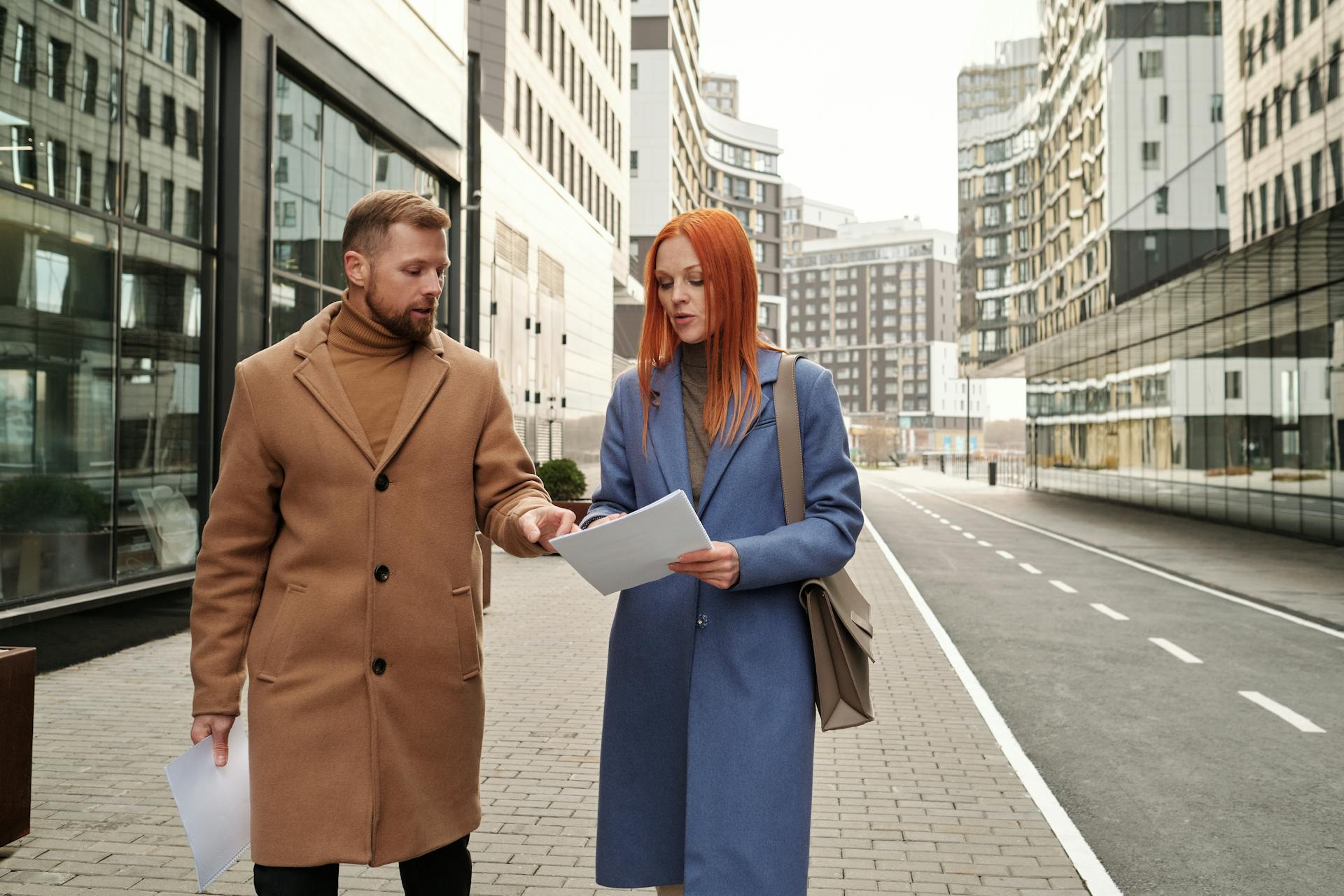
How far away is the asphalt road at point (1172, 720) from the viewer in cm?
485

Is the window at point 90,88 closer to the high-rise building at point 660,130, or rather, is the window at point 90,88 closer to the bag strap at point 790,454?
the bag strap at point 790,454

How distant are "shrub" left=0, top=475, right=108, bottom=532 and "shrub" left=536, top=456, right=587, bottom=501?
29.9 ft

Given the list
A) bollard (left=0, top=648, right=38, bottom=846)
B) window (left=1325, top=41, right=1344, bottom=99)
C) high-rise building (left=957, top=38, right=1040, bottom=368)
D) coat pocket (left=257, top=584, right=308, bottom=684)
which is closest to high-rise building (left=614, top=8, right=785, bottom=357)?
high-rise building (left=957, top=38, right=1040, bottom=368)

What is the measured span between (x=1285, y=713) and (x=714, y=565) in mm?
6327

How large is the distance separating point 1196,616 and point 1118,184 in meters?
22.5

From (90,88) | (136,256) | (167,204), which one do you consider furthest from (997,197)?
(90,88)

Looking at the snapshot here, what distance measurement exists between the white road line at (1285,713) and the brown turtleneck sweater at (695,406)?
566 cm

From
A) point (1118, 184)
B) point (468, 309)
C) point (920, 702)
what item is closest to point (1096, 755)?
point (920, 702)

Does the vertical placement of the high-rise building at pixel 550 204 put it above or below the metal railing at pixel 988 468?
above

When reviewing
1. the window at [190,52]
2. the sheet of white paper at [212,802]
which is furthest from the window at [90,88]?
the sheet of white paper at [212,802]

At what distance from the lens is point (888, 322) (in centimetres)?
18738

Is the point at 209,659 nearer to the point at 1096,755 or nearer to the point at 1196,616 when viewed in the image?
the point at 1096,755

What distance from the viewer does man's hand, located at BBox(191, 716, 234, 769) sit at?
2.74 m

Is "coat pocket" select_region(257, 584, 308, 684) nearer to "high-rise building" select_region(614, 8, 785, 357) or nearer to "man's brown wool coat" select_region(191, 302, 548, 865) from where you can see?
"man's brown wool coat" select_region(191, 302, 548, 865)
